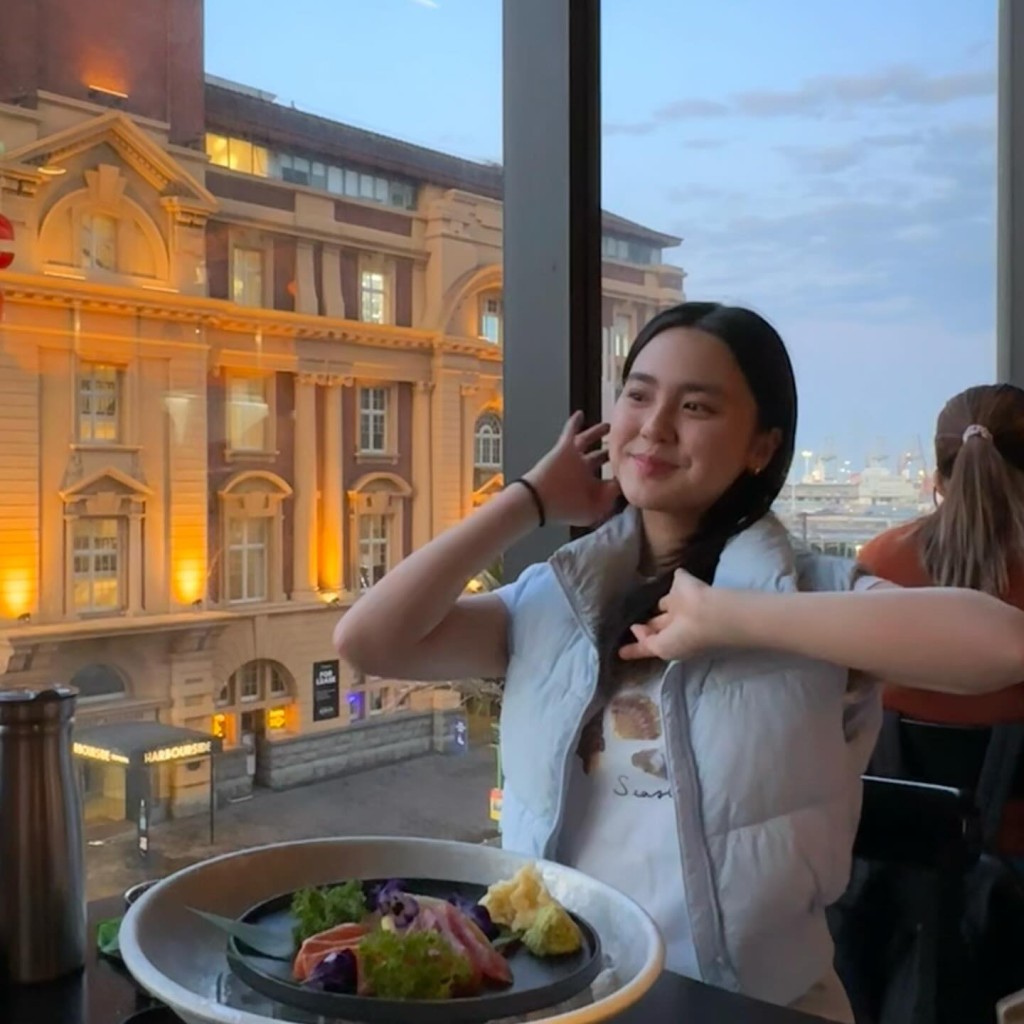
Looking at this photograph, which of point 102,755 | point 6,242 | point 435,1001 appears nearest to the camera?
point 435,1001

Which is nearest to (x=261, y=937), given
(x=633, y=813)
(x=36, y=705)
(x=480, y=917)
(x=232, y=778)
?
(x=480, y=917)

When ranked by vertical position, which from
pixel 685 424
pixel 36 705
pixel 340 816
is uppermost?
pixel 685 424

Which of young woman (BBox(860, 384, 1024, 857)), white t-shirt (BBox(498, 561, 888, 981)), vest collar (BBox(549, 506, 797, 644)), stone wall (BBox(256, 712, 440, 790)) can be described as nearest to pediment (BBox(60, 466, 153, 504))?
stone wall (BBox(256, 712, 440, 790))

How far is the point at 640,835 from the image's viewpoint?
1108 millimetres

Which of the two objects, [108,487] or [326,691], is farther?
[326,691]

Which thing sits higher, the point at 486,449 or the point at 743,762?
the point at 486,449

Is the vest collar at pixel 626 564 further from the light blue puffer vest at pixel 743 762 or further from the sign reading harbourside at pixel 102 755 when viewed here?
the sign reading harbourside at pixel 102 755

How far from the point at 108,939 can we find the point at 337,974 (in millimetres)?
330

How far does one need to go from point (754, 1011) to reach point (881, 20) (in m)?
2.62

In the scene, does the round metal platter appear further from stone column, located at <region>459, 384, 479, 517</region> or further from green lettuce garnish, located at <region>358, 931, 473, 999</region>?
stone column, located at <region>459, 384, 479, 517</region>

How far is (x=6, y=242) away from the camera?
1.50 m

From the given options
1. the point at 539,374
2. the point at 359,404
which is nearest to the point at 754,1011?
the point at 539,374

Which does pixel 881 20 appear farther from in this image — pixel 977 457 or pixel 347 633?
pixel 347 633

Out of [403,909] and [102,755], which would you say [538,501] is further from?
[102,755]
